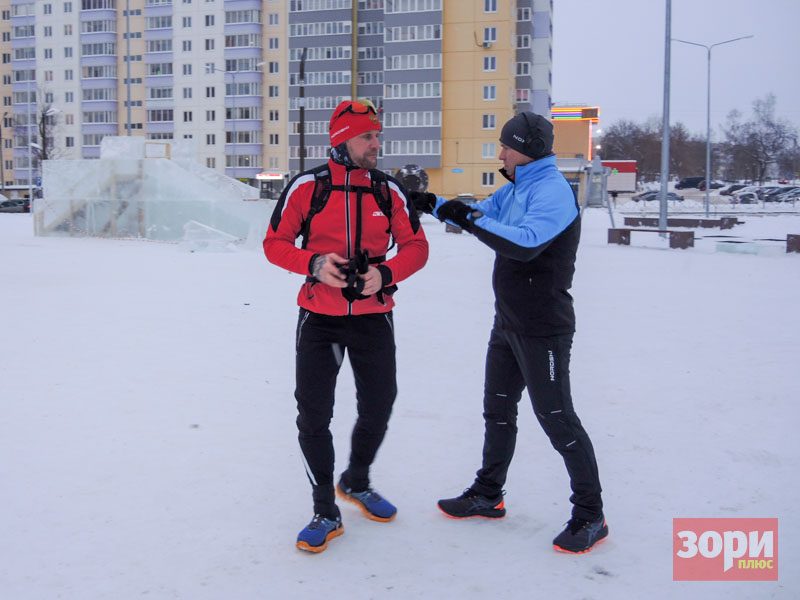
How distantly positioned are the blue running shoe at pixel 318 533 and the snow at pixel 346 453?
6 cm

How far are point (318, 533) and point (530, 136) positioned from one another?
1.82 m

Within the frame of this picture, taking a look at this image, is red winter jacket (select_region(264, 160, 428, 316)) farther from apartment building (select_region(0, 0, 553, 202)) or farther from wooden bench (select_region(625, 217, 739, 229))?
apartment building (select_region(0, 0, 553, 202))

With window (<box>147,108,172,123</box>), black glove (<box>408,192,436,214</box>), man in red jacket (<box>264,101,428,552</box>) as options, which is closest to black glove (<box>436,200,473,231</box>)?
black glove (<box>408,192,436,214</box>)

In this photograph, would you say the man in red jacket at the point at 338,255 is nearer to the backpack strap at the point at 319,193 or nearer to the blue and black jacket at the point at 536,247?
the backpack strap at the point at 319,193

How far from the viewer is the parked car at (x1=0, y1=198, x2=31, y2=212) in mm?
49938

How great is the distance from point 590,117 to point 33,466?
65.1m

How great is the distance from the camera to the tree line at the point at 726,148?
71.8 metres

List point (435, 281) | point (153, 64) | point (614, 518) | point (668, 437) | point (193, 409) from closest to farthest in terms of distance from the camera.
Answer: point (614, 518) < point (668, 437) < point (193, 409) < point (435, 281) < point (153, 64)

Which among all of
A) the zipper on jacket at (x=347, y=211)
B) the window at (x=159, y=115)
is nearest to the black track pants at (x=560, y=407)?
the zipper on jacket at (x=347, y=211)

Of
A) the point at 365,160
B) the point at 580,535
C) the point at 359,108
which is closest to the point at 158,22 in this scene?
the point at 359,108

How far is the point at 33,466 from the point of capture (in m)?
4.00

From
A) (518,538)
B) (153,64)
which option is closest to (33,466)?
(518,538)

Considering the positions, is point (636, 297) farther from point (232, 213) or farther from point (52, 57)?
point (52, 57)

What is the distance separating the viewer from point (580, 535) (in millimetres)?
3180
